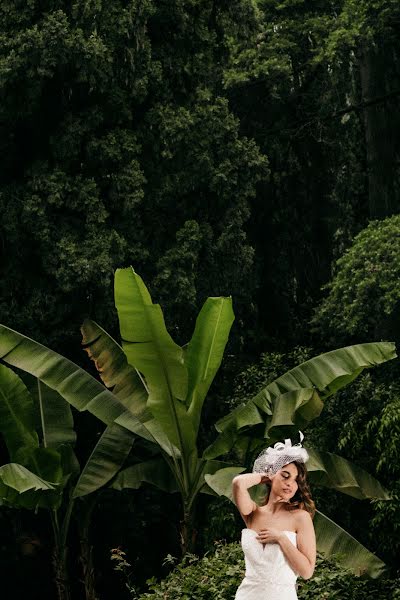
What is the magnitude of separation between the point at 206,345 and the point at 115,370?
4.17 feet

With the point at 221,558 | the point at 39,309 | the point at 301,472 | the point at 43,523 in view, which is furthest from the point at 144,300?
the point at 43,523

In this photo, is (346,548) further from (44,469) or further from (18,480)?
(18,480)

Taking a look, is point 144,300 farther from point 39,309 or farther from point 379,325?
point 379,325

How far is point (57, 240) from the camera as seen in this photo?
1276 cm

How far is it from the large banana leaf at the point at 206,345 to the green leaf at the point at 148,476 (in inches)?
46.5

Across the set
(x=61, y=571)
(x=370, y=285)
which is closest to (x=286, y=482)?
(x=61, y=571)

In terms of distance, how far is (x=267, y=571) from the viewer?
19.4 feet

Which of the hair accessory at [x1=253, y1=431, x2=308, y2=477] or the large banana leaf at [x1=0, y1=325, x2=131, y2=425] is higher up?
the large banana leaf at [x1=0, y1=325, x2=131, y2=425]

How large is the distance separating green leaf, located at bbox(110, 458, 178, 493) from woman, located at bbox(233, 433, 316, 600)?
229 inches

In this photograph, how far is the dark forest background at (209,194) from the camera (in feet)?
41.3

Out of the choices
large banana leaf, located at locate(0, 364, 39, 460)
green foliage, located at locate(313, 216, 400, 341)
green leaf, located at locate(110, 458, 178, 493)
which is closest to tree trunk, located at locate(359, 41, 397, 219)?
green foliage, located at locate(313, 216, 400, 341)

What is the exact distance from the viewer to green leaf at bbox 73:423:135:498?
11.5 meters

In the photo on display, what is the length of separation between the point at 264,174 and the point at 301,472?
9051 mm

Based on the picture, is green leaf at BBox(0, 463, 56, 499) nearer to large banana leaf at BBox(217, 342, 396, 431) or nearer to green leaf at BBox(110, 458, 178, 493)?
green leaf at BBox(110, 458, 178, 493)
